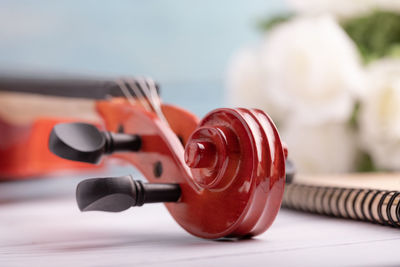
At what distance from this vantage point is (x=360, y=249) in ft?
1.66

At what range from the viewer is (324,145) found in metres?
1.16

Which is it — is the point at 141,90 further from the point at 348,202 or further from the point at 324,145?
the point at 324,145

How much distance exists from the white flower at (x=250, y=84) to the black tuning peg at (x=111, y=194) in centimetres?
73

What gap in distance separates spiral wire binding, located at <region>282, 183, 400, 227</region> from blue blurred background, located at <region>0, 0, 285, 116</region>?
1570 mm


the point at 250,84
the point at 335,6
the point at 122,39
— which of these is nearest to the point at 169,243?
the point at 250,84

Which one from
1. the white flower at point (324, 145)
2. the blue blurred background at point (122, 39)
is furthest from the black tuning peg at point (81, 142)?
the blue blurred background at point (122, 39)

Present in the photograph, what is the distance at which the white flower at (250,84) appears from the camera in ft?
4.11

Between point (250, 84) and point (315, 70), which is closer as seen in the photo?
point (315, 70)

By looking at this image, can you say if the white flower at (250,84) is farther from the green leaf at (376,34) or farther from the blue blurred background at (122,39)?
the blue blurred background at (122,39)

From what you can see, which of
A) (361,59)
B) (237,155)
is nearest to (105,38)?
(361,59)

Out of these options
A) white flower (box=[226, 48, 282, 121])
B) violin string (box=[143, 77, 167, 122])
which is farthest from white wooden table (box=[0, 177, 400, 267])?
white flower (box=[226, 48, 282, 121])

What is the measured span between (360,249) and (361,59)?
77cm

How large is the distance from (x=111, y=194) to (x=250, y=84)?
0.79 meters

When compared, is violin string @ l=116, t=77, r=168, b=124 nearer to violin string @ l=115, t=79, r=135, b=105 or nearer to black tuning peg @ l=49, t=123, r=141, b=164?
violin string @ l=115, t=79, r=135, b=105
